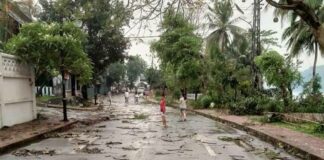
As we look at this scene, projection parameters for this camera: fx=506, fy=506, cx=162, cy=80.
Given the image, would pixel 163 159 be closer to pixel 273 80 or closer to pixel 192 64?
pixel 273 80

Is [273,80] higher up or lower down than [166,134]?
higher up

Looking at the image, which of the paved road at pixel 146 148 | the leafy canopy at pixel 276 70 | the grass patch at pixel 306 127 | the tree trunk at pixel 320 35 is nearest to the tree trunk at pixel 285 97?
the leafy canopy at pixel 276 70

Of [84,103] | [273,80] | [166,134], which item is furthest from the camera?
[84,103]

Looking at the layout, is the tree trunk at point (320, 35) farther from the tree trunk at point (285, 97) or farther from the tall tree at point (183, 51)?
the tall tree at point (183, 51)

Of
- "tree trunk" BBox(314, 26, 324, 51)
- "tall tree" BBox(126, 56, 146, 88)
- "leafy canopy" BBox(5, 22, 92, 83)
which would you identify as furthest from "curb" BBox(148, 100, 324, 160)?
"tall tree" BBox(126, 56, 146, 88)

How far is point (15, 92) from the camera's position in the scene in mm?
22594

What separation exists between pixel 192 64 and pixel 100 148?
111 feet

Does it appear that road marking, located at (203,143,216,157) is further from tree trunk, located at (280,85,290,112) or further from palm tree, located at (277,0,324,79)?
palm tree, located at (277,0,324,79)

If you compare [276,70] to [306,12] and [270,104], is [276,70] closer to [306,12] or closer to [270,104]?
[270,104]

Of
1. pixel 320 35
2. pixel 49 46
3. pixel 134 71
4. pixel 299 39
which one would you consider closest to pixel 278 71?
pixel 49 46

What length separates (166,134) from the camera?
20.1m

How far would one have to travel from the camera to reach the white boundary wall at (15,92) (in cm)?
2070

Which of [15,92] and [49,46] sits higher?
[49,46]

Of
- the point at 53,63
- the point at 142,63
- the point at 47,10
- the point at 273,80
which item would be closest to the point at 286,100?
the point at 273,80
